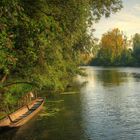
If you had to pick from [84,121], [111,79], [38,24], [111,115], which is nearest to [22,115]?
[84,121]

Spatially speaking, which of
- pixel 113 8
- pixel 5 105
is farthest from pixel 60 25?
pixel 5 105

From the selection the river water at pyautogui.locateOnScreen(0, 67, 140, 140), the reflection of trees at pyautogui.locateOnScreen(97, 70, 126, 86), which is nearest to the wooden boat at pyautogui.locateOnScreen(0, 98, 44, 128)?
the river water at pyautogui.locateOnScreen(0, 67, 140, 140)

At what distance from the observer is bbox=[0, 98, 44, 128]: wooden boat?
33.7 meters

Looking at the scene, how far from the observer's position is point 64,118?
40.7m

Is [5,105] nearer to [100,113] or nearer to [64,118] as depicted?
[64,118]

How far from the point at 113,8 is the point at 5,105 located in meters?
18.3

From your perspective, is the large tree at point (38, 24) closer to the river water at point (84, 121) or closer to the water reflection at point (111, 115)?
the river water at point (84, 121)

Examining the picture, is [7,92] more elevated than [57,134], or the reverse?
[7,92]

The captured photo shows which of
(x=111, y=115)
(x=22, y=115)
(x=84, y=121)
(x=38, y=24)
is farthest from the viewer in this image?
(x=111, y=115)

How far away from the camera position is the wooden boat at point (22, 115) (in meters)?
33.7

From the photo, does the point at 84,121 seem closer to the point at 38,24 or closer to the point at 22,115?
the point at 22,115

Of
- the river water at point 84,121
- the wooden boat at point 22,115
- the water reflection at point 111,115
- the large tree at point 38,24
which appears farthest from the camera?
the wooden boat at point 22,115

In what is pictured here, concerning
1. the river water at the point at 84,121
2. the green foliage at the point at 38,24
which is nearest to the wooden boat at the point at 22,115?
the river water at the point at 84,121

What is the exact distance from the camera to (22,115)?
132 feet
